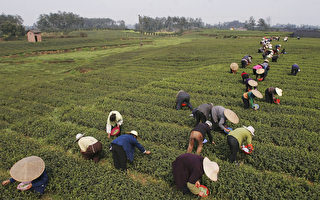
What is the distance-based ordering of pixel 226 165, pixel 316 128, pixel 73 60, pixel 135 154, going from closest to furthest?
1. pixel 226 165
2. pixel 135 154
3. pixel 316 128
4. pixel 73 60

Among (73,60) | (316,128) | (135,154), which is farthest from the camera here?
(73,60)

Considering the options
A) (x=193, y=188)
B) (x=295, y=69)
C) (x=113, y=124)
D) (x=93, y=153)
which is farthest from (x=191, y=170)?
(x=295, y=69)

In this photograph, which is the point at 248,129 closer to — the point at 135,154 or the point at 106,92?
the point at 135,154

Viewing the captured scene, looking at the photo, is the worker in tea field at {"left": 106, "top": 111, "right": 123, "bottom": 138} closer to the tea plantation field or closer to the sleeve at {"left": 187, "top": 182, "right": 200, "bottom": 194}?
the tea plantation field

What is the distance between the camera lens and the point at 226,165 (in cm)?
743

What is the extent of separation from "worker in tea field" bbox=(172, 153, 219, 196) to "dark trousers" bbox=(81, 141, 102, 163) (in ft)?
12.0

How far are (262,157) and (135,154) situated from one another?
5.65 metres

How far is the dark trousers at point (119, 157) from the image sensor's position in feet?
23.7

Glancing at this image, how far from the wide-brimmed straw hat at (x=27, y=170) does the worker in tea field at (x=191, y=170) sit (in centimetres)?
492

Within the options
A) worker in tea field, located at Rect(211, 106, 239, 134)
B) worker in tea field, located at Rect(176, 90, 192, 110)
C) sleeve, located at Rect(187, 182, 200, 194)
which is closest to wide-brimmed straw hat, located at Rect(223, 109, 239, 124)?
worker in tea field, located at Rect(211, 106, 239, 134)

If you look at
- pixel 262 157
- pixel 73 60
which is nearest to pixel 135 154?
pixel 262 157

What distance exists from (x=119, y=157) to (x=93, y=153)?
1.41 metres

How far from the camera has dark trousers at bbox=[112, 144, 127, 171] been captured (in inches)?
284

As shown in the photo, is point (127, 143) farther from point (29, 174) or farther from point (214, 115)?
point (214, 115)
